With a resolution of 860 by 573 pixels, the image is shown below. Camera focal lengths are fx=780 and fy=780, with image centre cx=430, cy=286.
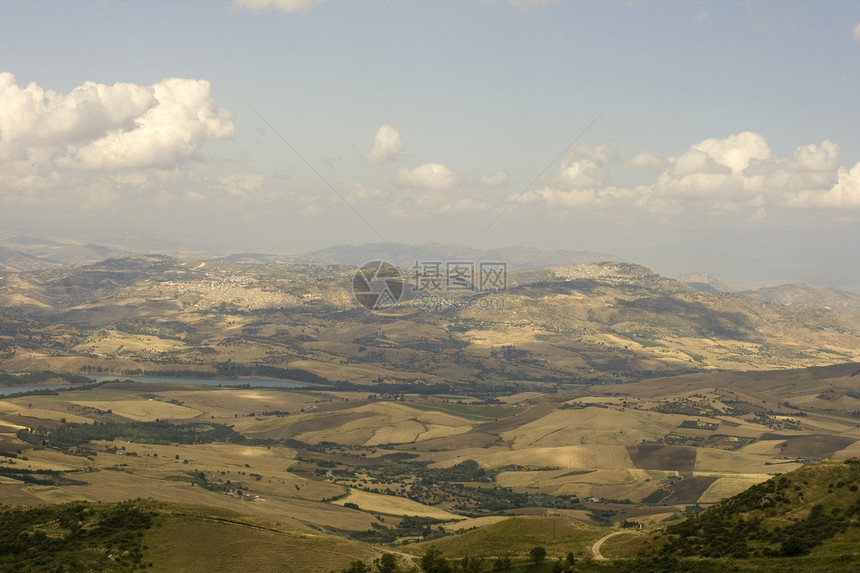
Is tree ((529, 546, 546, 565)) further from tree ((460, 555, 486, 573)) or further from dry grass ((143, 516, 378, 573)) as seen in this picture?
dry grass ((143, 516, 378, 573))

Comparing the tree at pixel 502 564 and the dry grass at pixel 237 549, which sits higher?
the tree at pixel 502 564

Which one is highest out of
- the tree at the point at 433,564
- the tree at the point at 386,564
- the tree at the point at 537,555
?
the tree at the point at 537,555

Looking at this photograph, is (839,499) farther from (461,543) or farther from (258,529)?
(258,529)

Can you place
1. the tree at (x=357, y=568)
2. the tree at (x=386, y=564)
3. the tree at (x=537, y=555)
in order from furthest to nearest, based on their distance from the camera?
the tree at (x=386, y=564) < the tree at (x=357, y=568) < the tree at (x=537, y=555)

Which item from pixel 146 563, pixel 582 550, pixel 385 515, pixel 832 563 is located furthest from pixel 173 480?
pixel 832 563

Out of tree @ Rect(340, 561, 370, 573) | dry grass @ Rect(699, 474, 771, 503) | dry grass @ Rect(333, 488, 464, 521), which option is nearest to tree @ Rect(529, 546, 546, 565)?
tree @ Rect(340, 561, 370, 573)

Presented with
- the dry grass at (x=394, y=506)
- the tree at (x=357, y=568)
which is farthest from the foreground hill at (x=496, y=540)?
the dry grass at (x=394, y=506)

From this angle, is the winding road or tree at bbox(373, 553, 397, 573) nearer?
the winding road

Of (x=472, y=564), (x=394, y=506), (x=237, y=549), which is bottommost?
(x=394, y=506)

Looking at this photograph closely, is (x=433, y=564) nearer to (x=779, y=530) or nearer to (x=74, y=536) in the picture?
(x=779, y=530)

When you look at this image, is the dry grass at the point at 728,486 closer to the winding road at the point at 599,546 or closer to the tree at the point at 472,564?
the winding road at the point at 599,546

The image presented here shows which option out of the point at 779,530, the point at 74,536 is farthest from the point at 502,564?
the point at 74,536

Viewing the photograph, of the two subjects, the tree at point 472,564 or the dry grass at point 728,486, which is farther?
the dry grass at point 728,486

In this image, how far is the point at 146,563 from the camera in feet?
289
